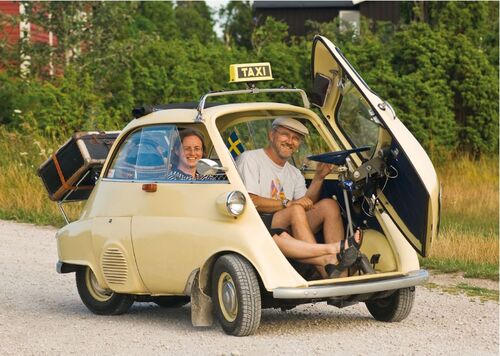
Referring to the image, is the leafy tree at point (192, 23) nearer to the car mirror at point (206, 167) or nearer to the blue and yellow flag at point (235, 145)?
the blue and yellow flag at point (235, 145)

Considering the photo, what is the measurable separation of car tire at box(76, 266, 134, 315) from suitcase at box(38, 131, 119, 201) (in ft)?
2.38

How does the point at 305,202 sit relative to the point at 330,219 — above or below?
above

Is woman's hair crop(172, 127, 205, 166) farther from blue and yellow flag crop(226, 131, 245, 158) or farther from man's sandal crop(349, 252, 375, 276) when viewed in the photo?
man's sandal crop(349, 252, 375, 276)

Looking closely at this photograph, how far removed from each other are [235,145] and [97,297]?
5.56ft

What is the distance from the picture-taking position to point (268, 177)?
10203 millimetres

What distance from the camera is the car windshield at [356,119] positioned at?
996cm

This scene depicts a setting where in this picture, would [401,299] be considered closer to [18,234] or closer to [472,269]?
[472,269]

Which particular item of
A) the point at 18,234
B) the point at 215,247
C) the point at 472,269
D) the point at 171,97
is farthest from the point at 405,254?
the point at 171,97

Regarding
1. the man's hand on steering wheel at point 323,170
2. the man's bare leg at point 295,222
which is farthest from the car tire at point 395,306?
the man's hand on steering wheel at point 323,170

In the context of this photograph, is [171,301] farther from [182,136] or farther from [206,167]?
[206,167]

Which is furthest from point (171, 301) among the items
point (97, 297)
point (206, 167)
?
point (206, 167)

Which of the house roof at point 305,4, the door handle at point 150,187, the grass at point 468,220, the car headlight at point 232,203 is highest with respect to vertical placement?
the house roof at point 305,4

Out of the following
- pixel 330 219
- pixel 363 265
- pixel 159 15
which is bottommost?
pixel 363 265

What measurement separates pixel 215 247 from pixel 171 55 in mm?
15967
